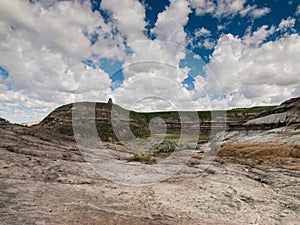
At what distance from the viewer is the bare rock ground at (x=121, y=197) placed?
7645 millimetres

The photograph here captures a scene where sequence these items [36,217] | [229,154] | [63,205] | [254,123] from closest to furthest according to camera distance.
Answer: [36,217] < [63,205] < [229,154] < [254,123]

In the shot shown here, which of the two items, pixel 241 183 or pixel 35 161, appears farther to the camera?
pixel 241 183

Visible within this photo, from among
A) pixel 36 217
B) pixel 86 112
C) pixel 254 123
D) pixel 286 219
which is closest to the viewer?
pixel 36 217

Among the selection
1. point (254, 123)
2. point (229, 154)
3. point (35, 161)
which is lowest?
point (229, 154)

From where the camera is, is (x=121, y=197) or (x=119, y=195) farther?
(x=119, y=195)

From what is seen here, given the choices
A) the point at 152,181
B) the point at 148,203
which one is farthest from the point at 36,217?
the point at 152,181

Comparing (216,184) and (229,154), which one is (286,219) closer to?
(216,184)

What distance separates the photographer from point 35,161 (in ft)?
43.0

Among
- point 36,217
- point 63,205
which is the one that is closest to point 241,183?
point 63,205

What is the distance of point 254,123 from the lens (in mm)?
63281

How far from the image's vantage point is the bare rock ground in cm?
764

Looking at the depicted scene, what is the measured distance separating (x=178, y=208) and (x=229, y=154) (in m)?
32.8

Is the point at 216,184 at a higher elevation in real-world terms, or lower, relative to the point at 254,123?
lower

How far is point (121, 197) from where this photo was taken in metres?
10.1
